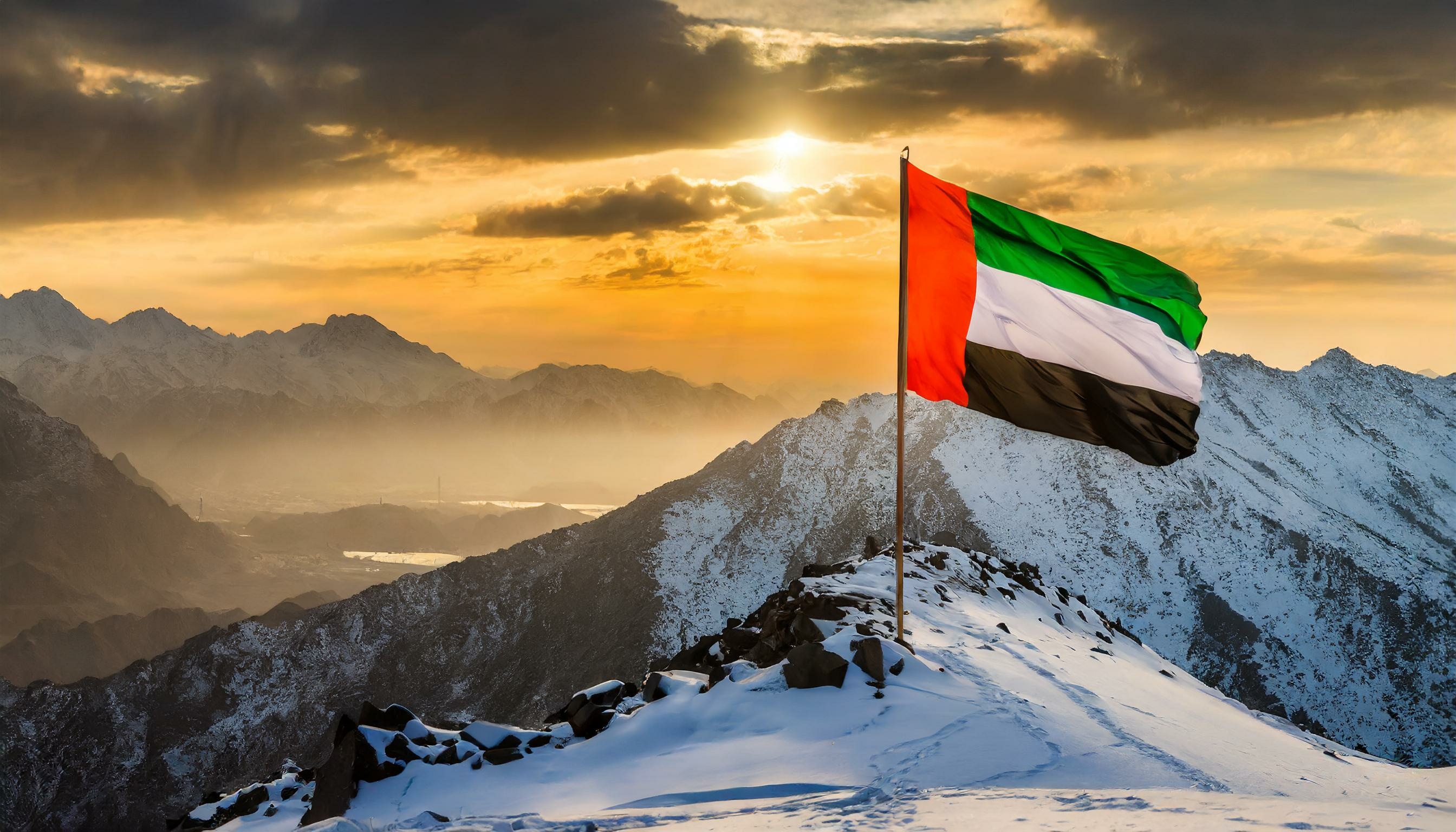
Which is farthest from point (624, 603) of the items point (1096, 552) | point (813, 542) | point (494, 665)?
point (1096, 552)

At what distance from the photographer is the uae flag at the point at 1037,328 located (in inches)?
660

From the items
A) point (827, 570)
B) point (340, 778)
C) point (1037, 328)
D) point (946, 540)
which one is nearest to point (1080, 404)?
point (1037, 328)

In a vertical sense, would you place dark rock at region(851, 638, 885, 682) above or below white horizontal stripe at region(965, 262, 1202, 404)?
below

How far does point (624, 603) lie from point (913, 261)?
89166 millimetres

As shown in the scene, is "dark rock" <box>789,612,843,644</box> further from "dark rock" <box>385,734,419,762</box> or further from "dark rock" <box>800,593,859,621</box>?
"dark rock" <box>385,734,419,762</box>

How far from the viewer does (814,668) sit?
16.3 metres

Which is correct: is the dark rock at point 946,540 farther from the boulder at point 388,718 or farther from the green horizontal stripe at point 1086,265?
the boulder at point 388,718

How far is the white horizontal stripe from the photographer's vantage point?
16781 millimetres

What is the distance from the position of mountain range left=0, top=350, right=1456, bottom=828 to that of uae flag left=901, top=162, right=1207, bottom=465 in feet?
198

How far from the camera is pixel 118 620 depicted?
183000 mm

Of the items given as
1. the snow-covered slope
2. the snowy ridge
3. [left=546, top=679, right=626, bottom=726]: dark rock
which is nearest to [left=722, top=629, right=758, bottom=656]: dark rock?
the snow-covered slope

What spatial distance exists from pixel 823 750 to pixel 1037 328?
334 inches

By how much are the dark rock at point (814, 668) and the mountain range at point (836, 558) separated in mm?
61693

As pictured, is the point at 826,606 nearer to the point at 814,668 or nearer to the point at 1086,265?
the point at 814,668
